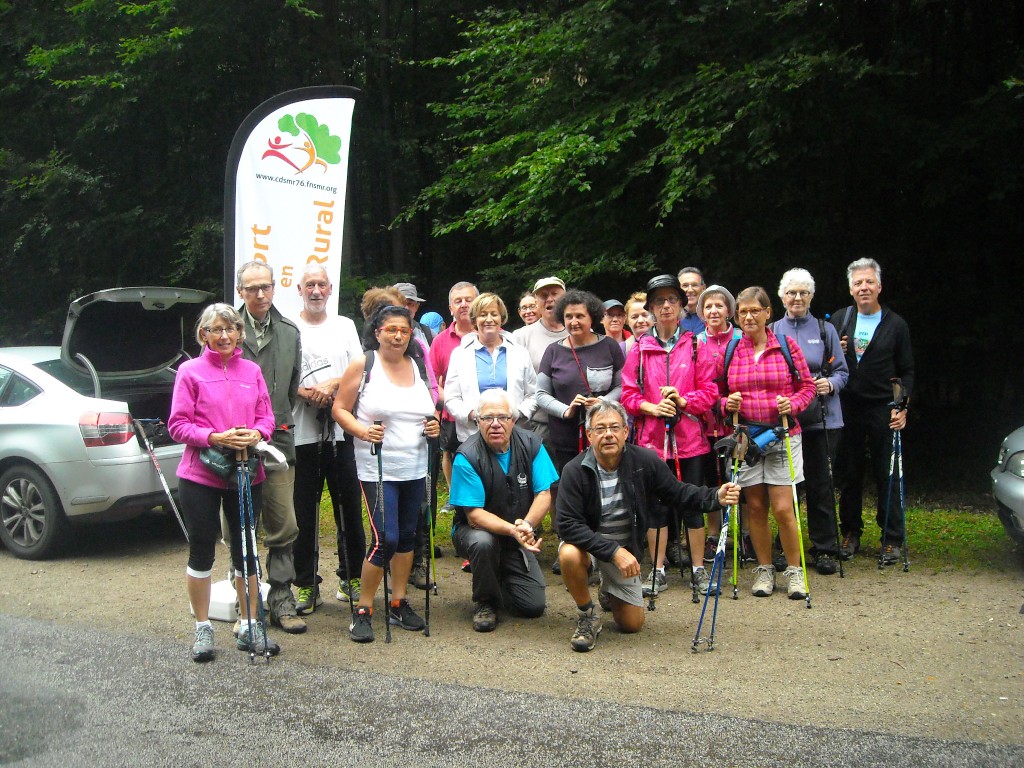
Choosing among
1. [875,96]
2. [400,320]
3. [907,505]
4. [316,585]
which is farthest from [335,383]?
[875,96]

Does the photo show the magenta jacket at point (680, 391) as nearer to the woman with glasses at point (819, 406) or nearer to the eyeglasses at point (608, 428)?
the woman with glasses at point (819, 406)

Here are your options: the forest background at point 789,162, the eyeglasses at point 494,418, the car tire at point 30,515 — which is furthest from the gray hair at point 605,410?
the forest background at point 789,162

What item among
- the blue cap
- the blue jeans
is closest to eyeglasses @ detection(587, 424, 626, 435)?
the blue jeans

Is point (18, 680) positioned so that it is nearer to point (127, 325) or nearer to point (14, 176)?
point (127, 325)

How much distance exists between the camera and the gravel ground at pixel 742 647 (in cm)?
465

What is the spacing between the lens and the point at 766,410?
667 centimetres

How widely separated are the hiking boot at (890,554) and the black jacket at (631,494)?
226cm

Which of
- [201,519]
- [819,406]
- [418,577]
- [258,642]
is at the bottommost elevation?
[418,577]

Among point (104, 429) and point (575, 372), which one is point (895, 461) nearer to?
point (575, 372)

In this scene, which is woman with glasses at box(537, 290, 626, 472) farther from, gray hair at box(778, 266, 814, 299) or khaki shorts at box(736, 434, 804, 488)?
gray hair at box(778, 266, 814, 299)

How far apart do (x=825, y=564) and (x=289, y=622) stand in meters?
3.71

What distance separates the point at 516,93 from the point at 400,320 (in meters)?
8.56

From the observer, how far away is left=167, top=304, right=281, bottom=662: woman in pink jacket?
5.40m

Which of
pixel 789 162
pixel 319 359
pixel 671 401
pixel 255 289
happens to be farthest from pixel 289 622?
pixel 789 162
